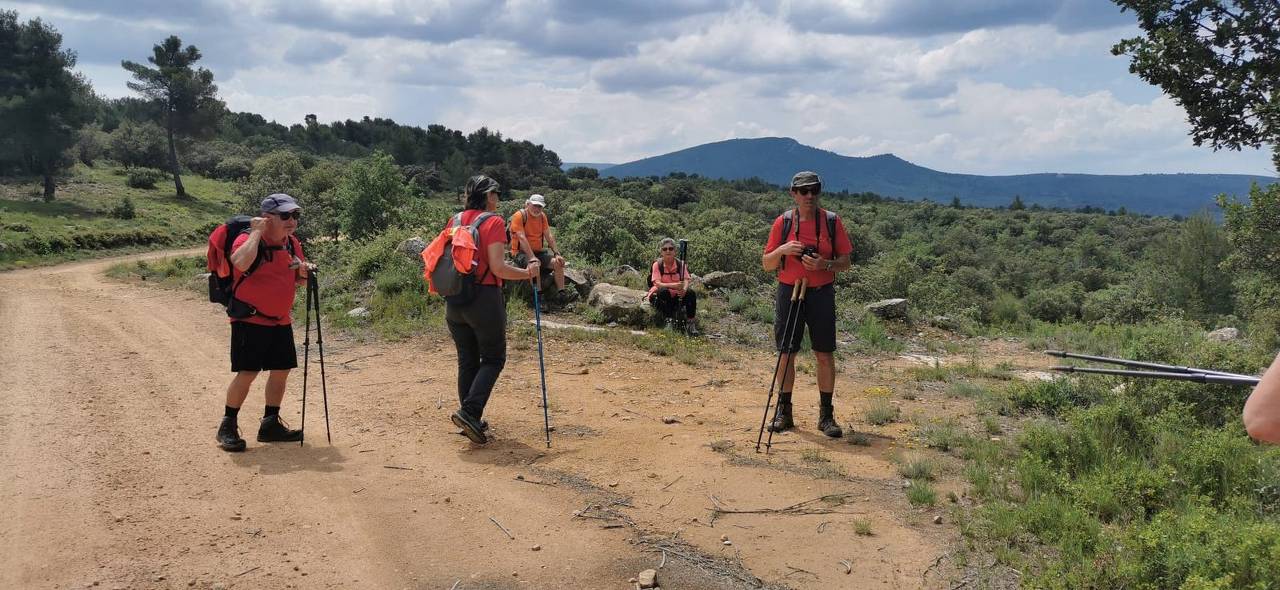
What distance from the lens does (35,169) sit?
39.8 m

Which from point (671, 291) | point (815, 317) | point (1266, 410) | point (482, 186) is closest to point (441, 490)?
point (482, 186)

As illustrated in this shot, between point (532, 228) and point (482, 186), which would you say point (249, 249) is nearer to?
point (482, 186)

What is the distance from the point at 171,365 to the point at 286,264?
4.19 m

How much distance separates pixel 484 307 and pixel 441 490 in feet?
4.42

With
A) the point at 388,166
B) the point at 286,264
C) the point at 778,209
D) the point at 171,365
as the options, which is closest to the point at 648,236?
the point at 388,166

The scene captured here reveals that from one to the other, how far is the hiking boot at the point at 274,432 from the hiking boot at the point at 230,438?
0.63 ft

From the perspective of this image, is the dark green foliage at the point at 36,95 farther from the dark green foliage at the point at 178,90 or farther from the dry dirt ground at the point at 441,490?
the dry dirt ground at the point at 441,490

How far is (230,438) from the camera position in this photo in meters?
5.47

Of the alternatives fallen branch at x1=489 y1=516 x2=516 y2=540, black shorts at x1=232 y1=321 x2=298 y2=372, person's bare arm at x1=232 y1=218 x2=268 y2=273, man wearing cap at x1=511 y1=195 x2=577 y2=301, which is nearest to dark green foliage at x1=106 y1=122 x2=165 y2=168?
man wearing cap at x1=511 y1=195 x2=577 y2=301

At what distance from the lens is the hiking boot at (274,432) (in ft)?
18.7

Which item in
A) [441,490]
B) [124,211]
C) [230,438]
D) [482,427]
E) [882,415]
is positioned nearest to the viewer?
[441,490]

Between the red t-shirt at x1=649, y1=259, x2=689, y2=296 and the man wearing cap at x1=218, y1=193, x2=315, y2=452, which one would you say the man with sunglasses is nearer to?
the man wearing cap at x1=218, y1=193, x2=315, y2=452

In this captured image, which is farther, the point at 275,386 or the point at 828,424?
the point at 828,424

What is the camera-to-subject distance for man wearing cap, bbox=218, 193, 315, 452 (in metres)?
5.28
